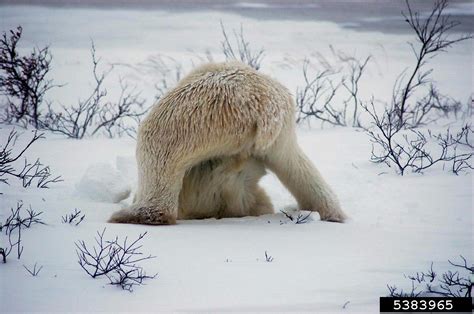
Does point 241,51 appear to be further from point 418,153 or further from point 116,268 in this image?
point 116,268

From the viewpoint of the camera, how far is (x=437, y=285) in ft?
9.87

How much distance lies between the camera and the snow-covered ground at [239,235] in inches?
107

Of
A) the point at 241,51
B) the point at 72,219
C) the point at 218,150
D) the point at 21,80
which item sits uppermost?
the point at 241,51

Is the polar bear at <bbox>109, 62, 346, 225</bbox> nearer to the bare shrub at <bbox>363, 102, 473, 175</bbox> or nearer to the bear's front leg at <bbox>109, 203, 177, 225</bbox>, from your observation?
the bear's front leg at <bbox>109, 203, 177, 225</bbox>

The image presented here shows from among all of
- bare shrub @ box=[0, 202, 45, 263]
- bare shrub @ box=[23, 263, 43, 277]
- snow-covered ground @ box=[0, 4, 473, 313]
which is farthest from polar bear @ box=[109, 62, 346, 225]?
bare shrub @ box=[23, 263, 43, 277]

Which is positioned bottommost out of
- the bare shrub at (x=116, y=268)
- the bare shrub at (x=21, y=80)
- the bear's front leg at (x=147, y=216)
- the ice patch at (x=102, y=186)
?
the ice patch at (x=102, y=186)

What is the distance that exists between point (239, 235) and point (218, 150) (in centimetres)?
54

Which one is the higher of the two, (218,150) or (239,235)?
(218,150)

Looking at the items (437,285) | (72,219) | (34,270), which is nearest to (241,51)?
(72,219)

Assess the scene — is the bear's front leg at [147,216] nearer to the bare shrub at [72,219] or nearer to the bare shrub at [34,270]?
the bare shrub at [72,219]

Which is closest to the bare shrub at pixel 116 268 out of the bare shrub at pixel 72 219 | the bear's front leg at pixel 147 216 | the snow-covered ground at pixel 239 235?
the snow-covered ground at pixel 239 235

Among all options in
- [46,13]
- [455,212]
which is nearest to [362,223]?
[455,212]

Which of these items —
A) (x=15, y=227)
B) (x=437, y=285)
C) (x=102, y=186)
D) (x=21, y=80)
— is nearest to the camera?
(x=437, y=285)

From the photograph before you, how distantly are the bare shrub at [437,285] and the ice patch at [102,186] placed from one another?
2.53 metres
